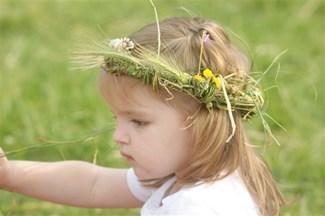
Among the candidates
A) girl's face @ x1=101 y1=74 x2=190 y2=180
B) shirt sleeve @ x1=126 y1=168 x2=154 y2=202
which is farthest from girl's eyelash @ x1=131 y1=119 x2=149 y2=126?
shirt sleeve @ x1=126 y1=168 x2=154 y2=202

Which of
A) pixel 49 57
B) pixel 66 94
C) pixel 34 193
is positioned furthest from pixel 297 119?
pixel 34 193

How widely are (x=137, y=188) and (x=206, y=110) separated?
416mm

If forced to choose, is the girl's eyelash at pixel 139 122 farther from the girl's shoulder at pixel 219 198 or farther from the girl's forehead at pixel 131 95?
the girl's shoulder at pixel 219 198

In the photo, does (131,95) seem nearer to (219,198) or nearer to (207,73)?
(207,73)

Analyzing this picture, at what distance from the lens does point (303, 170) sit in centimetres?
374

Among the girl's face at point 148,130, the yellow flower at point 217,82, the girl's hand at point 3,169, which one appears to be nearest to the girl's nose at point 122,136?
the girl's face at point 148,130

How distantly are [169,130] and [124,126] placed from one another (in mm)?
105

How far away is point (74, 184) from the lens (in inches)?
106

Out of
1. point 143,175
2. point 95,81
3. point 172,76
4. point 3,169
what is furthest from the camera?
point 95,81

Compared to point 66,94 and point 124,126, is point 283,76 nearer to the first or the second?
point 66,94

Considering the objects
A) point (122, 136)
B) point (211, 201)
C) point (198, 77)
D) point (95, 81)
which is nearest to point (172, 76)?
point (198, 77)

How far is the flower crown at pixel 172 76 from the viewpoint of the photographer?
7.61 feet

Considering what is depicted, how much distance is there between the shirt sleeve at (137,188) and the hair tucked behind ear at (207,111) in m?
0.24

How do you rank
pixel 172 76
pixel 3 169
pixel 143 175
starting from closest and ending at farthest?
pixel 172 76, pixel 143 175, pixel 3 169
